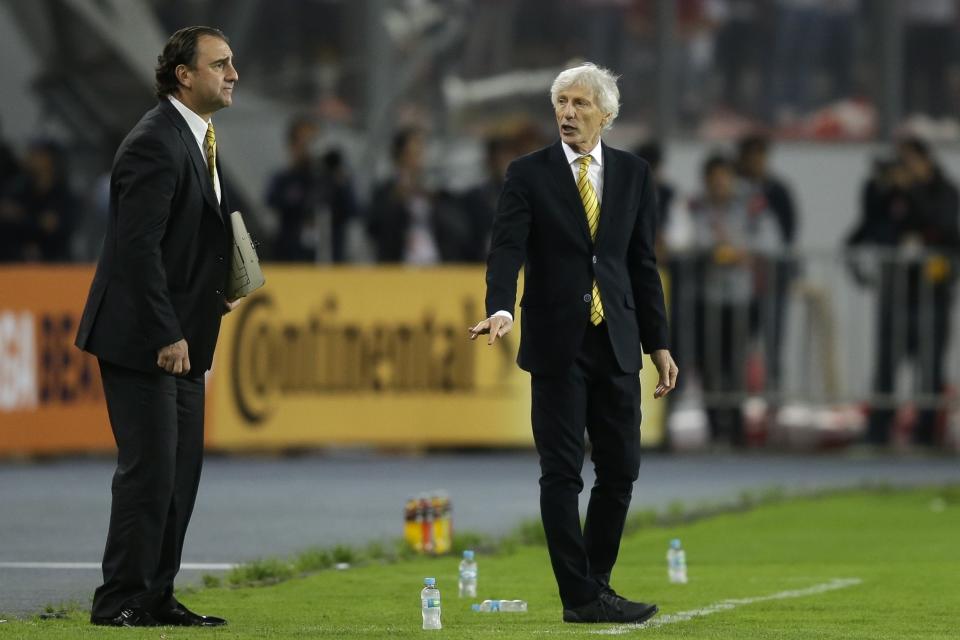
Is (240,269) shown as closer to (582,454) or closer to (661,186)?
(582,454)

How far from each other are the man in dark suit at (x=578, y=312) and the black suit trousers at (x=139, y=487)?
1.31 meters

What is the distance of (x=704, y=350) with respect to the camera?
20.9 m

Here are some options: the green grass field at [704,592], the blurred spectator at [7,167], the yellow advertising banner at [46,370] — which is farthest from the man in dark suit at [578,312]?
the blurred spectator at [7,167]

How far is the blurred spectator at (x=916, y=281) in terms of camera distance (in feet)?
67.9

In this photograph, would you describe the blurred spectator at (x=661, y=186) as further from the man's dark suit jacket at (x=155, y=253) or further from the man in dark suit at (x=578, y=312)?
the man's dark suit jacket at (x=155, y=253)

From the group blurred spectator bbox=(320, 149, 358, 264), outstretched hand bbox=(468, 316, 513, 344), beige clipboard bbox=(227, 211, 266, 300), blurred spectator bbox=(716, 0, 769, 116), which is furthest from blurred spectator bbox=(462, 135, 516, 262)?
outstretched hand bbox=(468, 316, 513, 344)

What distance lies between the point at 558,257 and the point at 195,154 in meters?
1.45

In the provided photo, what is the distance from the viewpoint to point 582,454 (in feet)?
29.5

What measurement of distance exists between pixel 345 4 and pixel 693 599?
1559 cm

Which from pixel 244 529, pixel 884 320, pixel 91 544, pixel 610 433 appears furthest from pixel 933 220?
pixel 610 433

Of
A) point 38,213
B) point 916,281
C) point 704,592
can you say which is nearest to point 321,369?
point 38,213

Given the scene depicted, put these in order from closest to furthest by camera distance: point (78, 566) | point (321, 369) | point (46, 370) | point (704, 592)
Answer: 1. point (704, 592)
2. point (78, 566)
3. point (46, 370)
4. point (321, 369)

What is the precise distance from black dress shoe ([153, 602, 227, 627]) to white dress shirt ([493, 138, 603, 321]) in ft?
7.17

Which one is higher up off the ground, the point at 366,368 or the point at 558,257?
the point at 558,257
